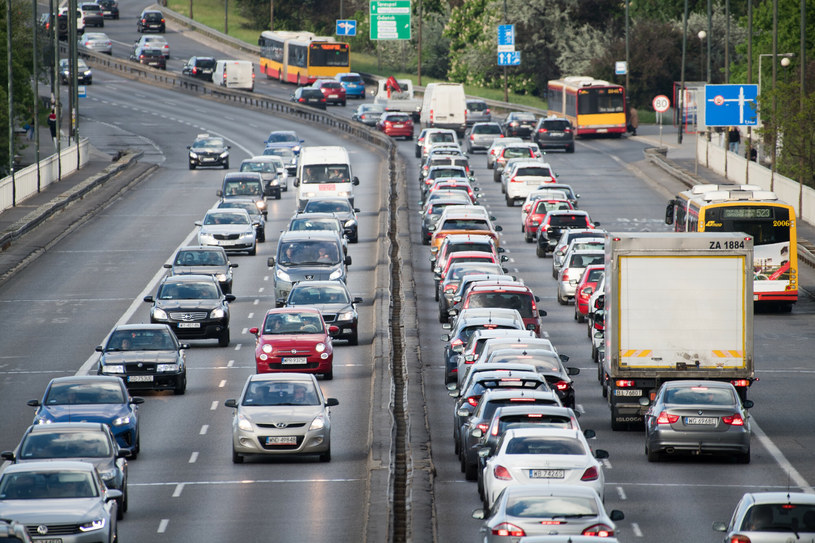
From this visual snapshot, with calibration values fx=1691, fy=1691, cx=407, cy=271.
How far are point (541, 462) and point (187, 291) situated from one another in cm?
1915

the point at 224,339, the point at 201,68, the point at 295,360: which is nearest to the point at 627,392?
the point at 295,360

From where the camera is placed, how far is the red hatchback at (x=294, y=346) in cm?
3250

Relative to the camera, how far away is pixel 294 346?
32.7 metres

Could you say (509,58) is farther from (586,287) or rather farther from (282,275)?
(586,287)

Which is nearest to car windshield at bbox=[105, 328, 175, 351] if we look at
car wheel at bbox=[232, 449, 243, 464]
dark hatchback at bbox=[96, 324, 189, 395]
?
dark hatchback at bbox=[96, 324, 189, 395]

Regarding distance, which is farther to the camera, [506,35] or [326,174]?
[506,35]

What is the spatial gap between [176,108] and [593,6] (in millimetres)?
29734

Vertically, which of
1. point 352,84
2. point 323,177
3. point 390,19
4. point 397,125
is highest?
point 390,19

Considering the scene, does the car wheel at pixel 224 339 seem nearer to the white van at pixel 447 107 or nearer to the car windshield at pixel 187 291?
the car windshield at pixel 187 291

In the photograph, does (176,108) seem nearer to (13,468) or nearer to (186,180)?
(186,180)

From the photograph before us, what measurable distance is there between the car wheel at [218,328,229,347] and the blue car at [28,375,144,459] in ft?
36.2

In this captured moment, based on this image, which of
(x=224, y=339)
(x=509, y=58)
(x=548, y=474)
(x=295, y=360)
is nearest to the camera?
(x=548, y=474)

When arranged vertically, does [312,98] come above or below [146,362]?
above

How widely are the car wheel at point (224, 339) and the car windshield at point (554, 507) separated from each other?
20897mm
